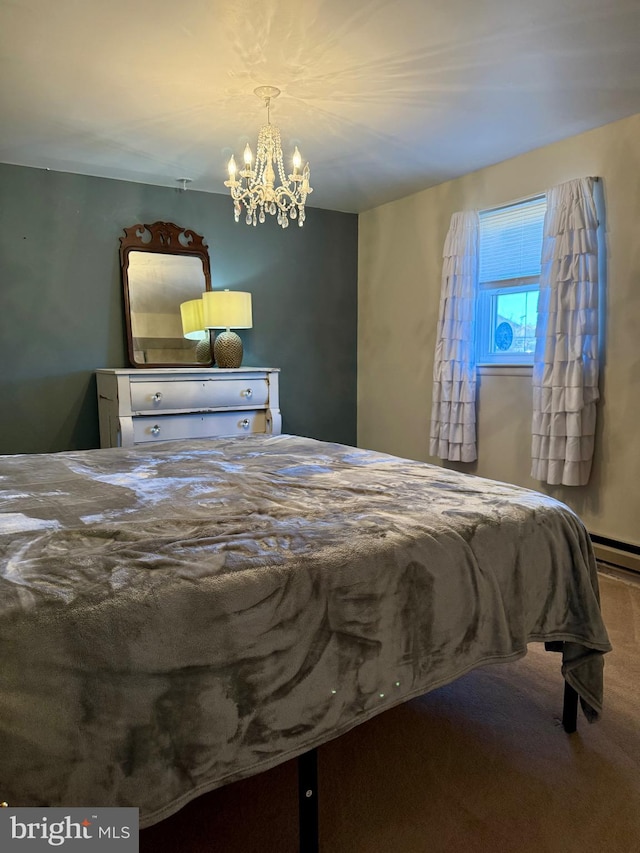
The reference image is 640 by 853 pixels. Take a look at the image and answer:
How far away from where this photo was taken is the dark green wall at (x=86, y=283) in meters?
3.45

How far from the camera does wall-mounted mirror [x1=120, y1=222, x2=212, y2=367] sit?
3781mm

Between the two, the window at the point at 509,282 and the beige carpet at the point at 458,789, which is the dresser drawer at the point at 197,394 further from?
the beige carpet at the point at 458,789

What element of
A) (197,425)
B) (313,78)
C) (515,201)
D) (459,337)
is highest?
(313,78)

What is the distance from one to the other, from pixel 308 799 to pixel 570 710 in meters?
0.92

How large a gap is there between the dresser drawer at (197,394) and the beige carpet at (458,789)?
2298 mm

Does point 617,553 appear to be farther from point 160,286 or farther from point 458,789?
point 160,286

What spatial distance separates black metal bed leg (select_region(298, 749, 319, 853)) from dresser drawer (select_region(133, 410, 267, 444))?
100 inches

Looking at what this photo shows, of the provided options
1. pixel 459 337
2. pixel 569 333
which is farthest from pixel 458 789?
pixel 459 337

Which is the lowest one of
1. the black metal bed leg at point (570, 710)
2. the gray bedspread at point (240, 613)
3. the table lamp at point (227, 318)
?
the black metal bed leg at point (570, 710)

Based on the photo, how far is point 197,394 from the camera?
3535 mm

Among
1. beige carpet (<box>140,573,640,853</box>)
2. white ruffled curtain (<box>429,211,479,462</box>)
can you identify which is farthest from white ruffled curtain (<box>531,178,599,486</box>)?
beige carpet (<box>140,573,640,853</box>)

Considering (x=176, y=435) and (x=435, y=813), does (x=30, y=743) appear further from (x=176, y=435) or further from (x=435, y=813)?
(x=176, y=435)

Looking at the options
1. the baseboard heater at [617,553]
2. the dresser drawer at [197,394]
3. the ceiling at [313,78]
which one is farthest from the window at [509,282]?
the dresser drawer at [197,394]

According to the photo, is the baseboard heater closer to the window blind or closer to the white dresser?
the window blind
